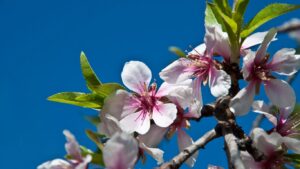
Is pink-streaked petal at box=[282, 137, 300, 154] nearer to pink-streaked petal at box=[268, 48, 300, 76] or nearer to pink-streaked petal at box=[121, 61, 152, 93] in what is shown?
pink-streaked petal at box=[268, 48, 300, 76]

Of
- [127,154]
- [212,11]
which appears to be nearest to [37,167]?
[127,154]

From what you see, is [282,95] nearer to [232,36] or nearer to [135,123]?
[232,36]

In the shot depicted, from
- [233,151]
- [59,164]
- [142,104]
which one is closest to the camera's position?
[233,151]

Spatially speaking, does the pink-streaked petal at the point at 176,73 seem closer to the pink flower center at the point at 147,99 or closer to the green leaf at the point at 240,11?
→ the pink flower center at the point at 147,99

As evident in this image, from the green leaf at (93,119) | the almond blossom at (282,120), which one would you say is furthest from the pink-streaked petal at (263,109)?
the green leaf at (93,119)

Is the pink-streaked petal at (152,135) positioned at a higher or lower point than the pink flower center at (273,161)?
higher

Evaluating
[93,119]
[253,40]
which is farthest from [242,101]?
[93,119]
